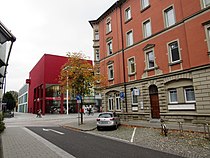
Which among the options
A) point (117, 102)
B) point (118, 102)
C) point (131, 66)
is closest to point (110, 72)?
point (131, 66)

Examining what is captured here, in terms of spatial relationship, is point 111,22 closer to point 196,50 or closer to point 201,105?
point 196,50

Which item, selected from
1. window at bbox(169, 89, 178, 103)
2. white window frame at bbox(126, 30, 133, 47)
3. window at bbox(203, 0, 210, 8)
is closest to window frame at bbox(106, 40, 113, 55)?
white window frame at bbox(126, 30, 133, 47)

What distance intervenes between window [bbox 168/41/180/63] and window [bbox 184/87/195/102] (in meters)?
2.96

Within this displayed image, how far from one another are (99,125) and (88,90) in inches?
224

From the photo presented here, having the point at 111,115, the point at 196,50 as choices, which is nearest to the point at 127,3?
the point at 196,50

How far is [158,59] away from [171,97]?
13.2ft

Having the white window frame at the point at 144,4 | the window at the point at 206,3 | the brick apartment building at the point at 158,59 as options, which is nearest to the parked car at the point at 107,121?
the brick apartment building at the point at 158,59

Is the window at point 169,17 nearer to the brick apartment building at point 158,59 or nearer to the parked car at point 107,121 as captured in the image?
the brick apartment building at point 158,59

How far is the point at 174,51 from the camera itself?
16.6m

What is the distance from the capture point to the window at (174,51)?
16.3 metres

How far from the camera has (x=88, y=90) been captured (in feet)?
66.2

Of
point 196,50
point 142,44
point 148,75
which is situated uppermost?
point 142,44

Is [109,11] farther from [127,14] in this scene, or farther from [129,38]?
[129,38]

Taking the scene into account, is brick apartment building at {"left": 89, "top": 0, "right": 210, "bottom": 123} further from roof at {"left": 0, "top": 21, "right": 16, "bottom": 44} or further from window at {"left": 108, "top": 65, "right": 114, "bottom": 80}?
roof at {"left": 0, "top": 21, "right": 16, "bottom": 44}
